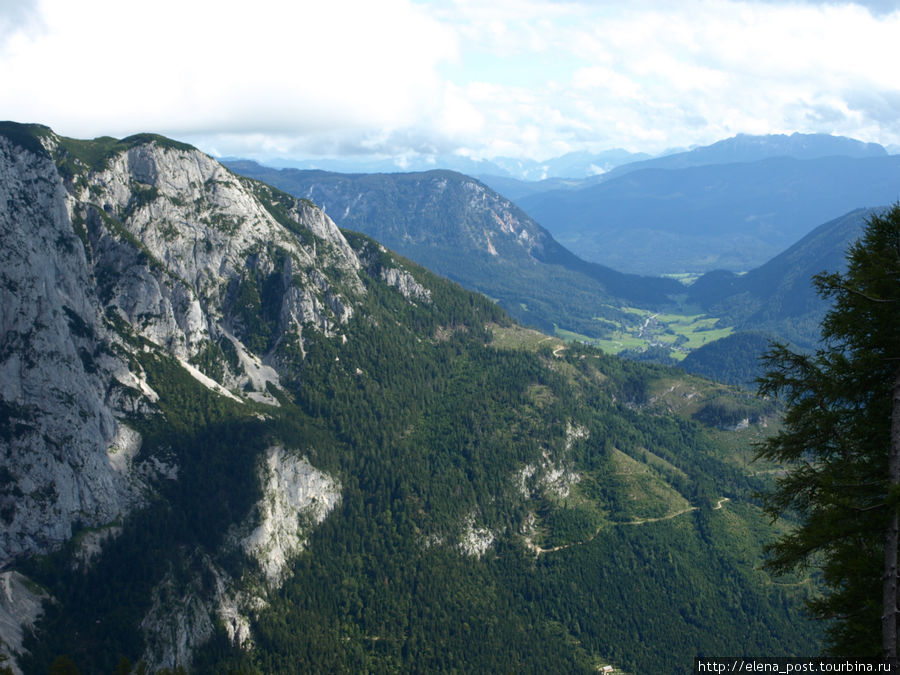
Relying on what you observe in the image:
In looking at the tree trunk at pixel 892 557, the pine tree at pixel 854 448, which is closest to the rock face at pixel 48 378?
the pine tree at pixel 854 448

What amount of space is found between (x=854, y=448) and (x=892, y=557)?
552cm

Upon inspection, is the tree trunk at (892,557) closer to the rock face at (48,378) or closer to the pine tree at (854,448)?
the pine tree at (854,448)

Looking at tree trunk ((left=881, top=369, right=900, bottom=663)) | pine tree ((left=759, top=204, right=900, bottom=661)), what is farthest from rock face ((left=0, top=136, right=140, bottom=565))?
tree trunk ((left=881, top=369, right=900, bottom=663))

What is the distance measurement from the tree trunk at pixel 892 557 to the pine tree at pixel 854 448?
41 mm

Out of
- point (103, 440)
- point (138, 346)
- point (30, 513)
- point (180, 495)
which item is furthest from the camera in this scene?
point (138, 346)

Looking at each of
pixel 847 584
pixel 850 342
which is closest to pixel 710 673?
pixel 847 584

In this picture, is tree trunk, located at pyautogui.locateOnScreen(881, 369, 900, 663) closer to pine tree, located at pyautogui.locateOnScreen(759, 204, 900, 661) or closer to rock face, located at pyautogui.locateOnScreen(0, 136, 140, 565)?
pine tree, located at pyautogui.locateOnScreen(759, 204, 900, 661)

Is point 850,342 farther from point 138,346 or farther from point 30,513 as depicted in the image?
point 138,346

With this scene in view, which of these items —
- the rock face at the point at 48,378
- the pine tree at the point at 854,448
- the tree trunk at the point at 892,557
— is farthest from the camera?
the rock face at the point at 48,378

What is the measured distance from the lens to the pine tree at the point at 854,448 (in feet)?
90.7

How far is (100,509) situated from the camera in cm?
16150

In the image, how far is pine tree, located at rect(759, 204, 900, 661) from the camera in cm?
2766

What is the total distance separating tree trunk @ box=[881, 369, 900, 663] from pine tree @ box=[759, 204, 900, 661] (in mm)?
41

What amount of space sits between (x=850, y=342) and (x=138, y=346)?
205752 millimetres
